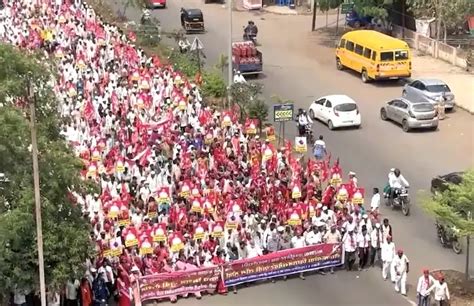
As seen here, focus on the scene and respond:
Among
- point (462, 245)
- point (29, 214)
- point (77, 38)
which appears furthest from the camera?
point (77, 38)

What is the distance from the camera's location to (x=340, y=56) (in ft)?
128

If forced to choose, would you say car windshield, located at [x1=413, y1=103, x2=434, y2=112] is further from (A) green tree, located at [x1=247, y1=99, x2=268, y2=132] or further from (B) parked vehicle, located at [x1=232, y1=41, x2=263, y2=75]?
(B) parked vehicle, located at [x1=232, y1=41, x2=263, y2=75]

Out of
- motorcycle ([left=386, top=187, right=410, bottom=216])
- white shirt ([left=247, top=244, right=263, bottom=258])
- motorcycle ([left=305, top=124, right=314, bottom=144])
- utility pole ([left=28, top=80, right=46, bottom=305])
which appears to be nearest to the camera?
utility pole ([left=28, top=80, right=46, bottom=305])

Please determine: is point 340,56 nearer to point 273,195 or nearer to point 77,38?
point 77,38

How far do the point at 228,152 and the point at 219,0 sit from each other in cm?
3080

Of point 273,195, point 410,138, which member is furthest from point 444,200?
point 410,138

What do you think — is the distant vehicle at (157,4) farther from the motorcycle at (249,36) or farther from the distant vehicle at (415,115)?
the distant vehicle at (415,115)

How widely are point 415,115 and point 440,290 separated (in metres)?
13.0

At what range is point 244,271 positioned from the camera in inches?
781

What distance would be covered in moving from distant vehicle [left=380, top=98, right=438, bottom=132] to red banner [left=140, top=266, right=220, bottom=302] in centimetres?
1310

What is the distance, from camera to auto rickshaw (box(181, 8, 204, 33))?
1817 inches

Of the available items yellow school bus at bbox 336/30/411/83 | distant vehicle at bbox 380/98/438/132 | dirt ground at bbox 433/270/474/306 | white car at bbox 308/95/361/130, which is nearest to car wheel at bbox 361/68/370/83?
yellow school bus at bbox 336/30/411/83

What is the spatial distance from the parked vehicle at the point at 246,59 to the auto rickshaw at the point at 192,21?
8652 millimetres

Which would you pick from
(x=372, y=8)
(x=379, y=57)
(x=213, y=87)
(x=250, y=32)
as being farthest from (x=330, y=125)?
(x=250, y=32)
